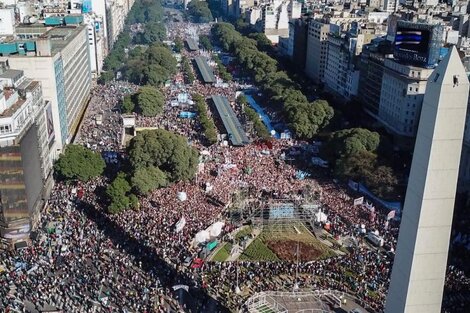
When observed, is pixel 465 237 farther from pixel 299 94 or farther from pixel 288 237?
pixel 299 94

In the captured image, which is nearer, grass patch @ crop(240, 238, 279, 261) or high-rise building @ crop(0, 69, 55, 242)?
high-rise building @ crop(0, 69, 55, 242)

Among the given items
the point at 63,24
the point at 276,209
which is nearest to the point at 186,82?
the point at 63,24

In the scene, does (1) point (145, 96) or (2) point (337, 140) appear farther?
(1) point (145, 96)

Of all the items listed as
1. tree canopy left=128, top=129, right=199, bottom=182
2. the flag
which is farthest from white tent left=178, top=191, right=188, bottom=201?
the flag

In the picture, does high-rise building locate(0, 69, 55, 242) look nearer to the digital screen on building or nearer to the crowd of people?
the crowd of people

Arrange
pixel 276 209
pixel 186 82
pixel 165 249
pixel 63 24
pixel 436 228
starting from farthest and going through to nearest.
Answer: pixel 186 82 → pixel 63 24 → pixel 276 209 → pixel 165 249 → pixel 436 228

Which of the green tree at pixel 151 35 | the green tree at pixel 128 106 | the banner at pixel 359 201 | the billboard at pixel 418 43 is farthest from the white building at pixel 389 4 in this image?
the banner at pixel 359 201
